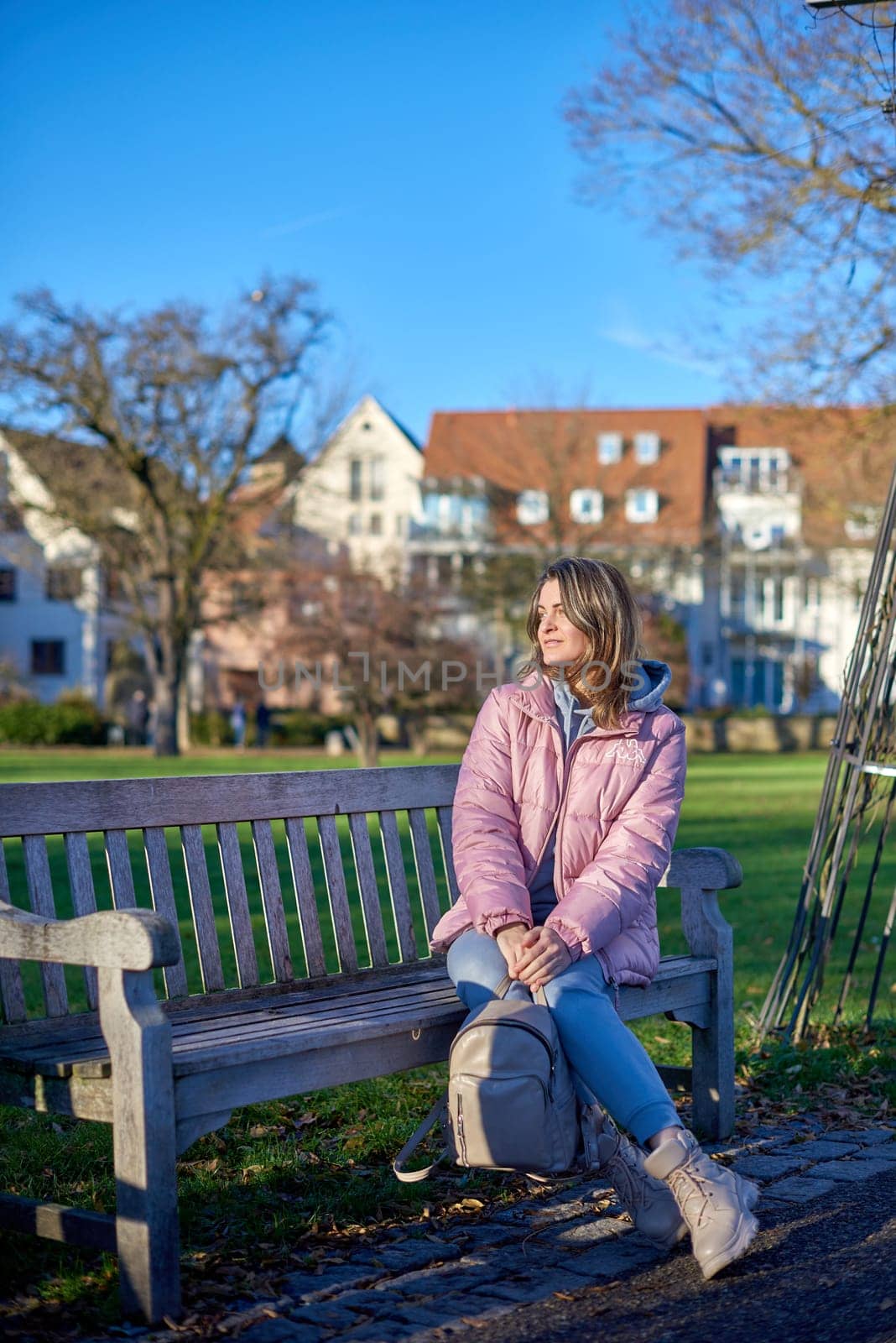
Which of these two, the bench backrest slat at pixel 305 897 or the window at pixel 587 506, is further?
the window at pixel 587 506

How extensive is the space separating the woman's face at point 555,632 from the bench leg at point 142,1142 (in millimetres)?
1571

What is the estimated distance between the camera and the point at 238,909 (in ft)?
13.2

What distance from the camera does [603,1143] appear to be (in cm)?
340

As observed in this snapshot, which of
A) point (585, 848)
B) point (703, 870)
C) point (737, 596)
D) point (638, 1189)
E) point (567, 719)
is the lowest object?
point (638, 1189)

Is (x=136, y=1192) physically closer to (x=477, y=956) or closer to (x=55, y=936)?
(x=55, y=936)

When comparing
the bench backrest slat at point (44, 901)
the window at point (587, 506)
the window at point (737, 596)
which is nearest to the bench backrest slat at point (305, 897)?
the bench backrest slat at point (44, 901)

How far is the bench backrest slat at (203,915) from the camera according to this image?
3.91 meters

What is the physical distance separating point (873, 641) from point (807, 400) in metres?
9.10

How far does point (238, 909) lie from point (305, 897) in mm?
243

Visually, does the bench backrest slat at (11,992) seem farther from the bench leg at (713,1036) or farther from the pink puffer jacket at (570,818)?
the bench leg at (713,1036)

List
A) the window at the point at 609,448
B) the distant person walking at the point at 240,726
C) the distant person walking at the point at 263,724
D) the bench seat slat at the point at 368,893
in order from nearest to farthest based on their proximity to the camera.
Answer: the bench seat slat at the point at 368,893, the distant person walking at the point at 263,724, the distant person walking at the point at 240,726, the window at the point at 609,448

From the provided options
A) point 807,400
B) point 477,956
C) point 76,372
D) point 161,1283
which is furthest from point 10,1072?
point 76,372

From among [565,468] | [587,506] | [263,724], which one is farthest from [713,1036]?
[587,506]

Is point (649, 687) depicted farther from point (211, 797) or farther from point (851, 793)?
point (851, 793)
